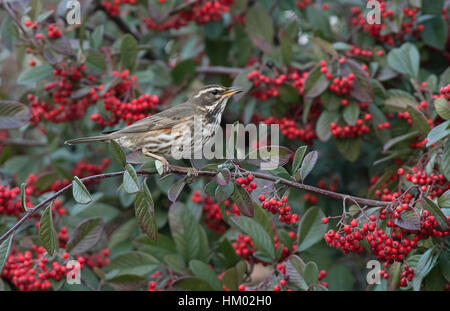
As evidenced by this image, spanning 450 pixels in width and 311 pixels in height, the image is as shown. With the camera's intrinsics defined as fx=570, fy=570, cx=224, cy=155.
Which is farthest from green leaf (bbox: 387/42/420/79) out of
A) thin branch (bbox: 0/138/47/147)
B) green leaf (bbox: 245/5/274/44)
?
thin branch (bbox: 0/138/47/147)

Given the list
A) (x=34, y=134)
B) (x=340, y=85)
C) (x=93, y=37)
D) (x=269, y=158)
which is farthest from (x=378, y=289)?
(x=34, y=134)

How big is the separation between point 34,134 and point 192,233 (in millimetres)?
2929

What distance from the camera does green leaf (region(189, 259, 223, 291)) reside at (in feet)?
12.0

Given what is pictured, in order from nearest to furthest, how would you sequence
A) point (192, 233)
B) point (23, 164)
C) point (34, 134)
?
point (192, 233)
point (23, 164)
point (34, 134)

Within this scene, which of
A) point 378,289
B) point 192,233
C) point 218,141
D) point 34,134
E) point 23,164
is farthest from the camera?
point 34,134

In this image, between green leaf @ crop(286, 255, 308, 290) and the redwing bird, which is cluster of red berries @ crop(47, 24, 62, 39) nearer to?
the redwing bird

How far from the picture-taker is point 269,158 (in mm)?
2994

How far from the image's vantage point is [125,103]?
409cm

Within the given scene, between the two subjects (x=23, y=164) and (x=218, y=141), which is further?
(x=23, y=164)

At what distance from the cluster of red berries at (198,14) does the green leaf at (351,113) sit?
160 cm

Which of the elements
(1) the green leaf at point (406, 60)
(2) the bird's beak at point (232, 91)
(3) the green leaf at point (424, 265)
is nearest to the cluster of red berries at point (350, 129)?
(1) the green leaf at point (406, 60)

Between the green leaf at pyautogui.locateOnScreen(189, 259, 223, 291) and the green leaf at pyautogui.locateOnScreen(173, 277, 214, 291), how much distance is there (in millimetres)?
52
